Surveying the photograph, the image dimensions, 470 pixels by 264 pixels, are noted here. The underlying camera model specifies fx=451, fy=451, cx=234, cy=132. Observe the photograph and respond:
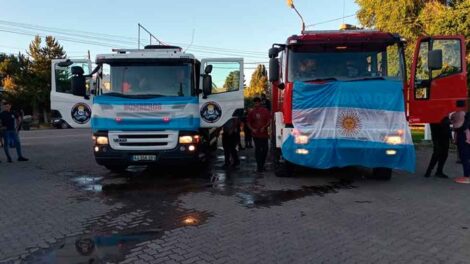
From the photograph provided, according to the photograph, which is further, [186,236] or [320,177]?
[320,177]

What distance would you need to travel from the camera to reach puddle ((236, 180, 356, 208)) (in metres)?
7.64

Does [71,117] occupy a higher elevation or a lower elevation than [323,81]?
lower

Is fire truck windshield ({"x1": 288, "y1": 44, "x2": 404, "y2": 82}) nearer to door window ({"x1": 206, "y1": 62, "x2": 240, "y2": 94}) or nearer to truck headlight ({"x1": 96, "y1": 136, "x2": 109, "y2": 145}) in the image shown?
door window ({"x1": 206, "y1": 62, "x2": 240, "y2": 94})

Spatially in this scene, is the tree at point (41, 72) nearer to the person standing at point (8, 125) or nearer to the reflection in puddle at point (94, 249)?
the person standing at point (8, 125)

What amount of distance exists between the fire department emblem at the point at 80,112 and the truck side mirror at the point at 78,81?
1.02ft

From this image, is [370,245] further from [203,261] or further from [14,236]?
[14,236]

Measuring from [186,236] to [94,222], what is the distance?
1615 millimetres

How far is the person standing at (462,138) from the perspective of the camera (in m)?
9.21

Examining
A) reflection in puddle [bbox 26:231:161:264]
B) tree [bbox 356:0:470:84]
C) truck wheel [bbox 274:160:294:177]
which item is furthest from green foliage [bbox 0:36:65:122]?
reflection in puddle [bbox 26:231:161:264]

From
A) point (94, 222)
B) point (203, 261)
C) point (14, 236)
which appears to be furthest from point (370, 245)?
point (14, 236)

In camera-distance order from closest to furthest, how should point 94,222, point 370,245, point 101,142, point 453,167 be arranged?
1. point 370,245
2. point 94,222
3. point 101,142
4. point 453,167

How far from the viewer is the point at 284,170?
33.3ft

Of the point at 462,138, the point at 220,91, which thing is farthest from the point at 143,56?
the point at 462,138

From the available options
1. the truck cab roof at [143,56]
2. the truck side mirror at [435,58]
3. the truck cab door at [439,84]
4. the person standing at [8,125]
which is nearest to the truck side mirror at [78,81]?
Result: the truck cab roof at [143,56]
